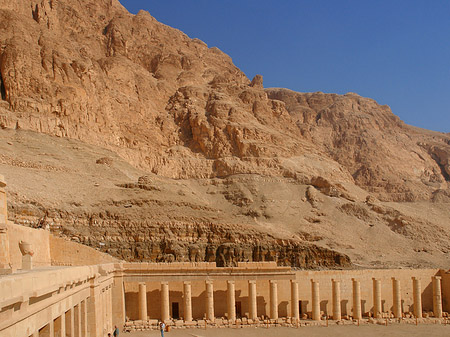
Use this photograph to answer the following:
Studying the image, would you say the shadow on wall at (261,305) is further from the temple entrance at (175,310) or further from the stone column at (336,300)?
the temple entrance at (175,310)

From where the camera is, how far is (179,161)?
84188 millimetres

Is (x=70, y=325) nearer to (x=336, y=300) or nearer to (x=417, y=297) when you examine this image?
(x=336, y=300)

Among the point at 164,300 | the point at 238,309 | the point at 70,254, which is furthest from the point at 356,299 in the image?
the point at 70,254

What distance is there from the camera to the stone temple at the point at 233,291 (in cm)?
2842

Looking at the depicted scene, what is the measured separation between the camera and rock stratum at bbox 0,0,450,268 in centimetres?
4966

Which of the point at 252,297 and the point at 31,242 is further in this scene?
the point at 252,297

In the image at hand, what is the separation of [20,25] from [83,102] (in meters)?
13.8

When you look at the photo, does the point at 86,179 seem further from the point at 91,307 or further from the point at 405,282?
the point at 91,307

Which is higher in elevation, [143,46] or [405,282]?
[143,46]

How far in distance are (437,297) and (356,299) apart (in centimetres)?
586

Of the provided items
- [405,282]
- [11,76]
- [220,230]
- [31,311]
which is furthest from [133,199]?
[31,311]

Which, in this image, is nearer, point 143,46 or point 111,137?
point 111,137

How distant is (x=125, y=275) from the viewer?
31922 mm

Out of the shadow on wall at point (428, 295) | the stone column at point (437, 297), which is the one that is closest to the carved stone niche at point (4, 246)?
the stone column at point (437, 297)
